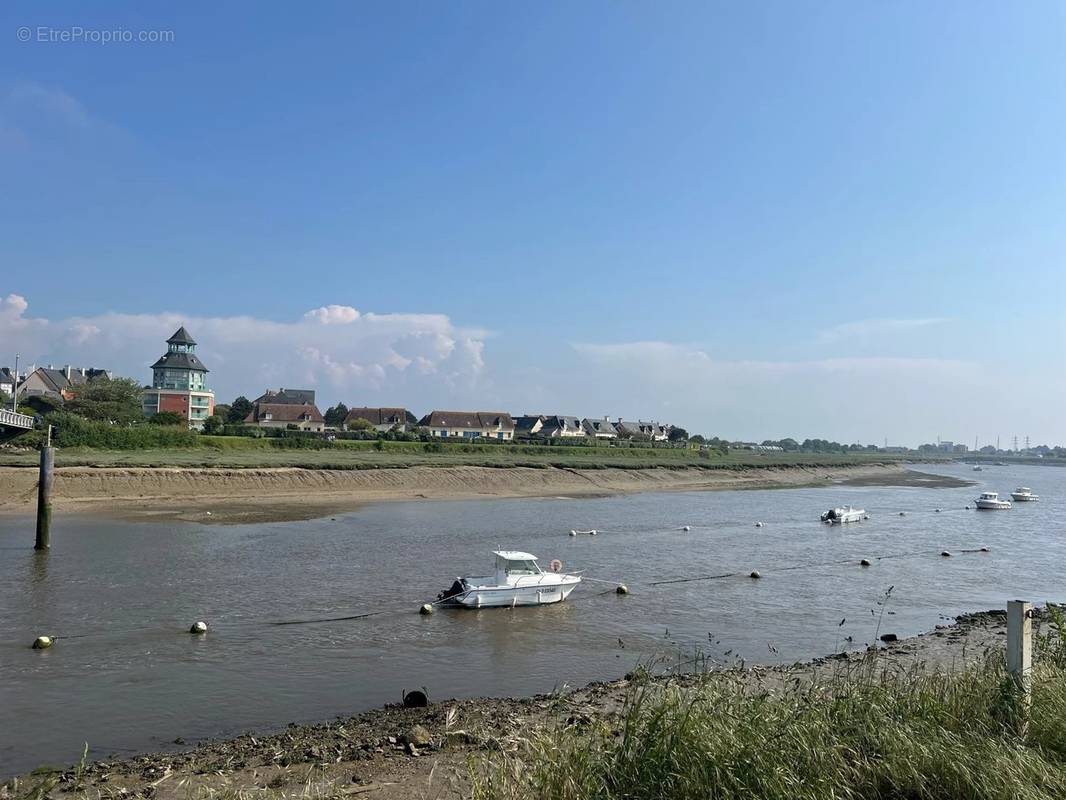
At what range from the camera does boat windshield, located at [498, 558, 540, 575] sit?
24.3 m

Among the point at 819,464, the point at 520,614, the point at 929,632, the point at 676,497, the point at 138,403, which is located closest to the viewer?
the point at 929,632

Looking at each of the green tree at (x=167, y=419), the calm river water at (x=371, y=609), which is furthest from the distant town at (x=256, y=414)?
the calm river water at (x=371, y=609)

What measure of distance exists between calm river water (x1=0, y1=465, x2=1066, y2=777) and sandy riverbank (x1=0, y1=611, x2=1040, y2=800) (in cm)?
120

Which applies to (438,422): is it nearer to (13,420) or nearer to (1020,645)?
(13,420)

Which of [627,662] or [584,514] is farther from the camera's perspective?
[584,514]

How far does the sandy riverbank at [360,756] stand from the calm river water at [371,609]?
47.4 inches

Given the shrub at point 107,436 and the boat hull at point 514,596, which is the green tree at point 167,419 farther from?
the boat hull at point 514,596

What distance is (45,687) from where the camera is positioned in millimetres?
14953

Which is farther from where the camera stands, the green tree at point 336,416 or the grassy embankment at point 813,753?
the green tree at point 336,416

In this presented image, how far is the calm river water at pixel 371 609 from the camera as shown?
48.2ft

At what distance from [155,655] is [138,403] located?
7926 centimetres

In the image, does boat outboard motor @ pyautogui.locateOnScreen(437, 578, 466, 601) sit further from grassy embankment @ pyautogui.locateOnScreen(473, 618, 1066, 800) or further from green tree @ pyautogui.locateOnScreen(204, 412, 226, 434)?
green tree @ pyautogui.locateOnScreen(204, 412, 226, 434)

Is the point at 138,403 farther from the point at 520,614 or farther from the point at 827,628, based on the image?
the point at 827,628

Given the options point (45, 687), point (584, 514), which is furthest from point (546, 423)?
point (45, 687)
